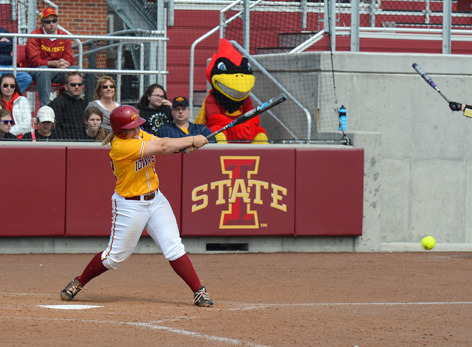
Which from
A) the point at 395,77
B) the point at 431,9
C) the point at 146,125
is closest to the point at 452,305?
the point at 146,125

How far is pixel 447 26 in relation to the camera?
15.0 metres

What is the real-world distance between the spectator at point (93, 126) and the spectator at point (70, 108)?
0.45 feet

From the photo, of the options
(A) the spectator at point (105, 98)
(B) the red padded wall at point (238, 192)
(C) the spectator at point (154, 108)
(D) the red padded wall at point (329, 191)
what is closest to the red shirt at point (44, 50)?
(A) the spectator at point (105, 98)

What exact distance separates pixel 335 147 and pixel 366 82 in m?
1.68

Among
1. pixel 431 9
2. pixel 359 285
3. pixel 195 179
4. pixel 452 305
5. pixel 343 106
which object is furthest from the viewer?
pixel 431 9

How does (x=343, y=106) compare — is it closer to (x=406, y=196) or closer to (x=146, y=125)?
(x=406, y=196)

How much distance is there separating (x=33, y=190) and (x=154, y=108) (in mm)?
1993

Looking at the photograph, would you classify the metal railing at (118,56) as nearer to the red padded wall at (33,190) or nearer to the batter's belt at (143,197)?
the red padded wall at (33,190)

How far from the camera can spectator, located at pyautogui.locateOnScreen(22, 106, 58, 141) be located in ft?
40.3

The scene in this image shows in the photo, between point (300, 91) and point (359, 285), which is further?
point (300, 91)

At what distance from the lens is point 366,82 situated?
564 inches

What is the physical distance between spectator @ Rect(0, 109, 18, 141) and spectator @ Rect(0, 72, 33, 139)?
0.19 meters

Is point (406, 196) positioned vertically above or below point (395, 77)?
below

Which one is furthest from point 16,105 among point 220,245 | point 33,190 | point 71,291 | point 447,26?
point 447,26
